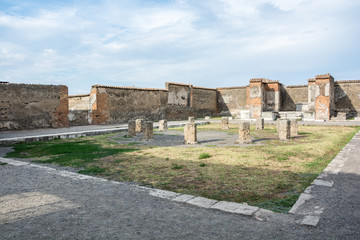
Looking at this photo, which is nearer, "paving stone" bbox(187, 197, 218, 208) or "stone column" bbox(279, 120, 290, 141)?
"paving stone" bbox(187, 197, 218, 208)

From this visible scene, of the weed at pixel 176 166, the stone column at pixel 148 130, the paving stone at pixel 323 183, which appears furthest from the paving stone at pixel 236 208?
the stone column at pixel 148 130

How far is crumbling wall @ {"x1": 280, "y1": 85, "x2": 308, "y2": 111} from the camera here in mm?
24955

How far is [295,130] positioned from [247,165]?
6.13 m

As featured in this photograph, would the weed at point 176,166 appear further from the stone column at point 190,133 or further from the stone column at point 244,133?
the stone column at point 244,133

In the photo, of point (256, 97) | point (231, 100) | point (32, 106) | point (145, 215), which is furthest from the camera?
point (231, 100)

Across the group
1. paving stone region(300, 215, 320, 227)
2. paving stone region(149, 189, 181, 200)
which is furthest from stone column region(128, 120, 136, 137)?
paving stone region(300, 215, 320, 227)

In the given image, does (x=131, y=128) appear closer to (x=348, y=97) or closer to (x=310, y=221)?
(x=310, y=221)

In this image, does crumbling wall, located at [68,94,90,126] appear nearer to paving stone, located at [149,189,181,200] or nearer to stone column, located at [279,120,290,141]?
stone column, located at [279,120,290,141]

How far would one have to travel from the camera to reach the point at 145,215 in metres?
2.80

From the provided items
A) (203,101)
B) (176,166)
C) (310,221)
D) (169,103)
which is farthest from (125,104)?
(310,221)

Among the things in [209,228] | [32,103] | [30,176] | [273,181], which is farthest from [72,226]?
[32,103]

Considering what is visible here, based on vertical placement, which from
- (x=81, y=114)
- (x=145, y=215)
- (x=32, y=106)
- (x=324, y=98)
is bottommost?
(x=145, y=215)

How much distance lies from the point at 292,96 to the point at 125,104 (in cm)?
1589

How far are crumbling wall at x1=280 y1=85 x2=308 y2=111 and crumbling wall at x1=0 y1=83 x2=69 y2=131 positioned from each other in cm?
1903
